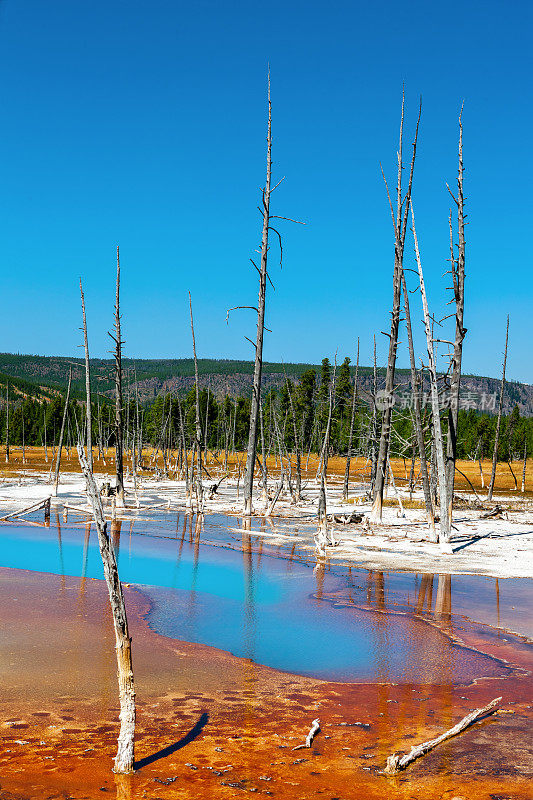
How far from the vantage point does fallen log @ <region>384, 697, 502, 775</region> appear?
5.87 m

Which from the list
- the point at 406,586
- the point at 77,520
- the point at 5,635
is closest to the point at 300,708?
the point at 5,635

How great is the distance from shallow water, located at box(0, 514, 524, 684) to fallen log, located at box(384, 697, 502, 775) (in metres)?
1.42

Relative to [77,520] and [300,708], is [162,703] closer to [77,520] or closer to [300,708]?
[300,708]

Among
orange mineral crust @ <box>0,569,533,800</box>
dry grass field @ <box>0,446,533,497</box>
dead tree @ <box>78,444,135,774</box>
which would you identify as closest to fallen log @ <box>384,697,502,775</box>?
orange mineral crust @ <box>0,569,533,800</box>

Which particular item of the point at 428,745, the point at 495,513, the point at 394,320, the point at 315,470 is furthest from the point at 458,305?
the point at 315,470

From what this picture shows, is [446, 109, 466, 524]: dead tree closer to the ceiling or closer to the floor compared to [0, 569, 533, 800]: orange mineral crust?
closer to the ceiling

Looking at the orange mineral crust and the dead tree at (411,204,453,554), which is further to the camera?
the dead tree at (411,204,453,554)

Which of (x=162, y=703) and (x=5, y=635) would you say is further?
(x=5, y=635)

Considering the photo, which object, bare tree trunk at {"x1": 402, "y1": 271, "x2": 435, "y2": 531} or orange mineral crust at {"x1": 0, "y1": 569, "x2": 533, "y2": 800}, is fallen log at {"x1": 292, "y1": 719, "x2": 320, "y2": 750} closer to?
orange mineral crust at {"x1": 0, "y1": 569, "x2": 533, "y2": 800}

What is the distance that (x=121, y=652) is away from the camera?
6.09m

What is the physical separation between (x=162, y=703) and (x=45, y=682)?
145 centimetres

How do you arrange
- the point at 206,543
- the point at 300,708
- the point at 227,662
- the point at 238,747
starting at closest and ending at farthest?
the point at 238,747
the point at 300,708
the point at 227,662
the point at 206,543

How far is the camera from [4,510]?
1025 inches

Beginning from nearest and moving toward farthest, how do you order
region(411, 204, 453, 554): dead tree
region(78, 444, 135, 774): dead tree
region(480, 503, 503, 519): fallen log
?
region(78, 444, 135, 774): dead tree → region(411, 204, 453, 554): dead tree → region(480, 503, 503, 519): fallen log
